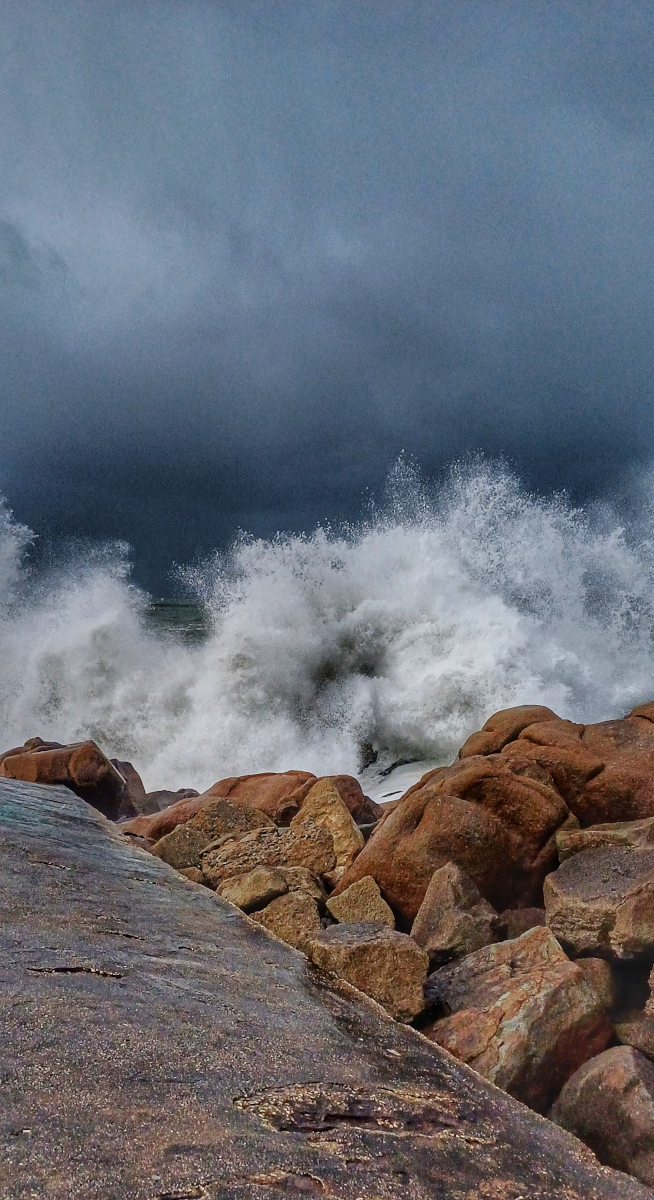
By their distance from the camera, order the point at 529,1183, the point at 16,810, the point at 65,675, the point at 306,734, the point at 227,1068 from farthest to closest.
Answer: the point at 65,675, the point at 306,734, the point at 16,810, the point at 227,1068, the point at 529,1183

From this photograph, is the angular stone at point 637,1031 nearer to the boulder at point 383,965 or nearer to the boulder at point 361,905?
the boulder at point 383,965

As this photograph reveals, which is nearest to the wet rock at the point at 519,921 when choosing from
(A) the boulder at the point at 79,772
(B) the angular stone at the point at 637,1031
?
(B) the angular stone at the point at 637,1031

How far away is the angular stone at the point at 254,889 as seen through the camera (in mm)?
4309

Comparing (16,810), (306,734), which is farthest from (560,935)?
(306,734)

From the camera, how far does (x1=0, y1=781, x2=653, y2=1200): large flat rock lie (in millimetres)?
1663

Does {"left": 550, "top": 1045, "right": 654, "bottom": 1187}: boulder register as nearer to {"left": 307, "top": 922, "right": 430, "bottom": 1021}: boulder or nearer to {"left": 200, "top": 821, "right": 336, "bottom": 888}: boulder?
{"left": 307, "top": 922, "right": 430, "bottom": 1021}: boulder

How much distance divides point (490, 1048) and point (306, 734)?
38.7 ft

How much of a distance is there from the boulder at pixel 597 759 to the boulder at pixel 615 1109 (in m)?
2.23

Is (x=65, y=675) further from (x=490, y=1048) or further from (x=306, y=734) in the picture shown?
(x=490, y=1048)

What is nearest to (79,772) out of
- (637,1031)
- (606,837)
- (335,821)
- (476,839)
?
(335,821)

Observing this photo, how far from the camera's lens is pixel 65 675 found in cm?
1752

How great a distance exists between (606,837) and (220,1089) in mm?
2950

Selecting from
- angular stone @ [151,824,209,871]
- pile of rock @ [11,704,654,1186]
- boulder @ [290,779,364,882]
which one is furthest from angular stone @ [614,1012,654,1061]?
angular stone @ [151,824,209,871]

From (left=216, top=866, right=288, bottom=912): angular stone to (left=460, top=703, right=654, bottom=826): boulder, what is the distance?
2.03 meters
